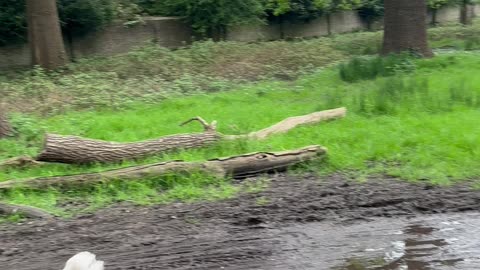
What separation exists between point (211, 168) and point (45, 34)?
9110mm

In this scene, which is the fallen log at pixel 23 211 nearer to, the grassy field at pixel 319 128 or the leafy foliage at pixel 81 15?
the grassy field at pixel 319 128

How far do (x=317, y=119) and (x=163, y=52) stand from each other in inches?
308

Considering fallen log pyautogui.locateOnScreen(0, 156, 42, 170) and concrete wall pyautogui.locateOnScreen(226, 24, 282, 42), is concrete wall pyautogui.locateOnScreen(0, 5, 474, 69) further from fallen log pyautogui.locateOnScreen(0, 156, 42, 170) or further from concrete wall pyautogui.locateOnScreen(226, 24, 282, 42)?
fallen log pyautogui.locateOnScreen(0, 156, 42, 170)

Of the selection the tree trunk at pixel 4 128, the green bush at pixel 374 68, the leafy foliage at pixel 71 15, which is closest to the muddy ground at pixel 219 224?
the tree trunk at pixel 4 128

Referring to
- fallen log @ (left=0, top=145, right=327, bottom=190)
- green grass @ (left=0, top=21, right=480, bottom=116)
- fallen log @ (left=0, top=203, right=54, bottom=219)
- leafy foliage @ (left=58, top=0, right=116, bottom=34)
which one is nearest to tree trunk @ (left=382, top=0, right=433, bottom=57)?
green grass @ (left=0, top=21, right=480, bottom=116)

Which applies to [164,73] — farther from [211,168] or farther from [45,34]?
[211,168]

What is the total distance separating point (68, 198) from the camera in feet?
25.0

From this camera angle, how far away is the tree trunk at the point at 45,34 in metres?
15.6

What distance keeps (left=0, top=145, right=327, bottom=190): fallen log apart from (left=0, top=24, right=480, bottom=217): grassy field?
0.09 meters

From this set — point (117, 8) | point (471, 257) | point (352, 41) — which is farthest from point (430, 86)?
point (117, 8)

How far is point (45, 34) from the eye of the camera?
15.7 meters

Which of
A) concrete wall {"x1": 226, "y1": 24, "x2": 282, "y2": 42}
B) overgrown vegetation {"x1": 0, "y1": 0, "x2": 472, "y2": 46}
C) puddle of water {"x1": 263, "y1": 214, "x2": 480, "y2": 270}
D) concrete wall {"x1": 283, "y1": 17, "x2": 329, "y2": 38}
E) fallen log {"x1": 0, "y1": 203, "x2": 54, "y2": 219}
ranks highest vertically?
overgrown vegetation {"x1": 0, "y1": 0, "x2": 472, "y2": 46}

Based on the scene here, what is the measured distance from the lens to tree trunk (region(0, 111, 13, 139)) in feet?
33.8

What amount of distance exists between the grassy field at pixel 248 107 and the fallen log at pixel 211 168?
0.09 metres
